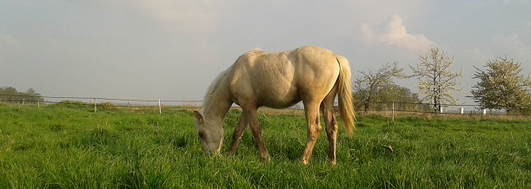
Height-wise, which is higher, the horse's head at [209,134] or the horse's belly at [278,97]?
the horse's belly at [278,97]

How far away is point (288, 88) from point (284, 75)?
19 centimetres

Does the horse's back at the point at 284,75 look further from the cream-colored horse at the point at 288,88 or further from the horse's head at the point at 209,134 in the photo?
the horse's head at the point at 209,134

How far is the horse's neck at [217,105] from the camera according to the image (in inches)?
191

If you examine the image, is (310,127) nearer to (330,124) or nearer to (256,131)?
(330,124)

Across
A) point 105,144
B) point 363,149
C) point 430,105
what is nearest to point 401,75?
point 430,105

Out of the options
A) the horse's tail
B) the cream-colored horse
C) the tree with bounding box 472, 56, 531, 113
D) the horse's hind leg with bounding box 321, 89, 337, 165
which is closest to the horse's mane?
the cream-colored horse

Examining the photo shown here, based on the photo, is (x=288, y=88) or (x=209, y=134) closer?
(x=288, y=88)

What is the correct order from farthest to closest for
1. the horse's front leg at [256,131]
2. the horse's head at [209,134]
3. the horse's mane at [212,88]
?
the horse's mane at [212,88], the horse's head at [209,134], the horse's front leg at [256,131]

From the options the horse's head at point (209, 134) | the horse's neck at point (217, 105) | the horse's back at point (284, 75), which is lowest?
the horse's head at point (209, 134)

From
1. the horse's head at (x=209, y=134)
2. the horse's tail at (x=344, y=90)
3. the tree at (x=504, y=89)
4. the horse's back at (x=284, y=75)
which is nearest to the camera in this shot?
the horse's back at (x=284, y=75)

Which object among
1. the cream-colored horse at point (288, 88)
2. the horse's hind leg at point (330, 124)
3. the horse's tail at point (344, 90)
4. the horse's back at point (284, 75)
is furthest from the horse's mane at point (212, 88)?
the horse's tail at point (344, 90)

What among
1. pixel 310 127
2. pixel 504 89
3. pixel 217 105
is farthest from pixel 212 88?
pixel 504 89

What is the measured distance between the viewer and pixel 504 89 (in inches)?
939

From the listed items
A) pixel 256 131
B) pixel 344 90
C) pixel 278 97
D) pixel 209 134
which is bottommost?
pixel 209 134
